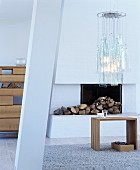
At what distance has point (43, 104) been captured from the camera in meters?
3.64

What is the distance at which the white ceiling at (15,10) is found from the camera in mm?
6727

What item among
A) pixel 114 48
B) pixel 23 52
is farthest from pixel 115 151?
pixel 23 52

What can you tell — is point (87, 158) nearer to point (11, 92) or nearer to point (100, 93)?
point (11, 92)

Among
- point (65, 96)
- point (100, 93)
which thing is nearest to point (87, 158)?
point (65, 96)

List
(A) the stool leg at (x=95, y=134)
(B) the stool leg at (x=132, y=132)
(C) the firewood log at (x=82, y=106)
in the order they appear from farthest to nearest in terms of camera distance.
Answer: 1. (C) the firewood log at (x=82, y=106)
2. (B) the stool leg at (x=132, y=132)
3. (A) the stool leg at (x=95, y=134)

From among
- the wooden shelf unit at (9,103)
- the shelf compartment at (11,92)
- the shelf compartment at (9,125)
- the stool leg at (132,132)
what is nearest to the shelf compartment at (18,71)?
the wooden shelf unit at (9,103)

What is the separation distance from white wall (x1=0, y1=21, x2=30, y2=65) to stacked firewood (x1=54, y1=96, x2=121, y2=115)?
176 cm

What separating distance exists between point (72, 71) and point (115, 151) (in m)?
2.70

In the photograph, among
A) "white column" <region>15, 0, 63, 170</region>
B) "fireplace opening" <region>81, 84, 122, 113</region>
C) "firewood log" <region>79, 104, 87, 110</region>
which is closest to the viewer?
"white column" <region>15, 0, 63, 170</region>

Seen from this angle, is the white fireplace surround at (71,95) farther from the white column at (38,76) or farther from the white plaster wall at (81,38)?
the white column at (38,76)

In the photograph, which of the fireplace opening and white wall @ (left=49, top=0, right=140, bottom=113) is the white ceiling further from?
the fireplace opening

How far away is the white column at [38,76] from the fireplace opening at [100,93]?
498cm

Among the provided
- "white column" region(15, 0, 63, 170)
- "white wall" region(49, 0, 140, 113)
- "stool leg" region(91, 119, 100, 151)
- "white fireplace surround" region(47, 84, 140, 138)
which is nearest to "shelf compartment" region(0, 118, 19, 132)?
"white fireplace surround" region(47, 84, 140, 138)

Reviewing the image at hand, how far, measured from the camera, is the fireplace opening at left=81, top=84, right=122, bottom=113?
8.65 metres
